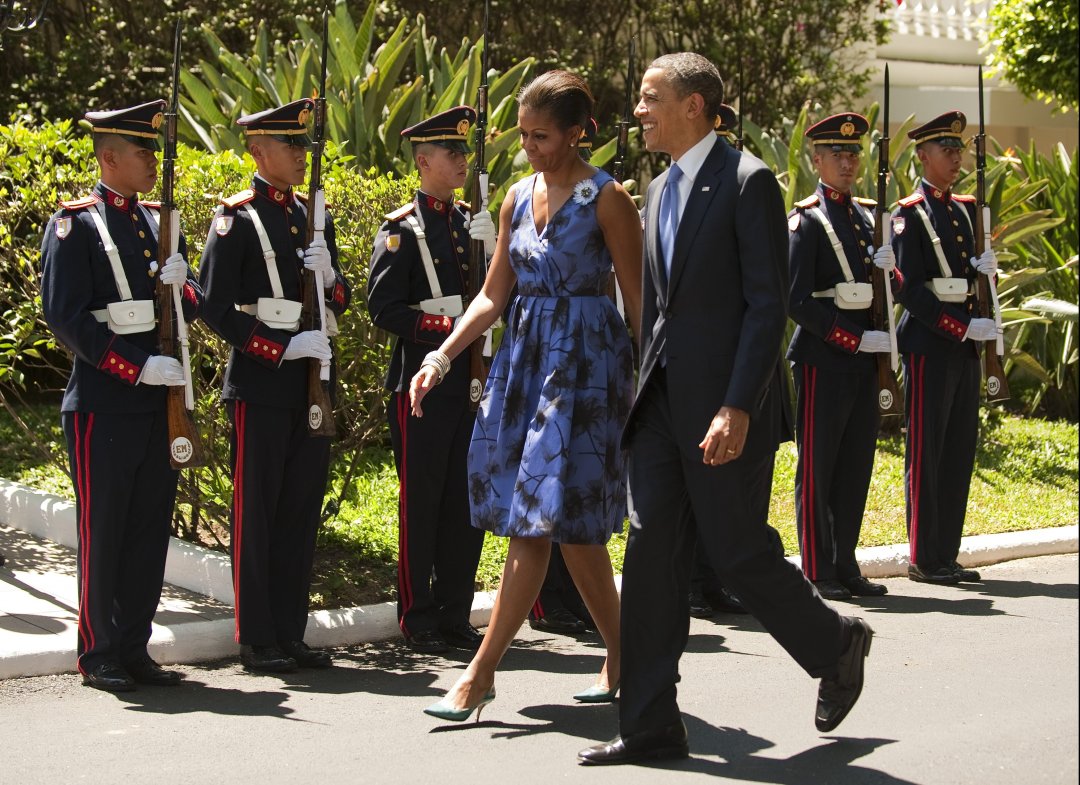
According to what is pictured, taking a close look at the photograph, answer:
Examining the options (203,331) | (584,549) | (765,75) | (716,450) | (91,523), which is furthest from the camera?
(765,75)

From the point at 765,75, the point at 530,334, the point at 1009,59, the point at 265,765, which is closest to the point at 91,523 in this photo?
the point at 265,765

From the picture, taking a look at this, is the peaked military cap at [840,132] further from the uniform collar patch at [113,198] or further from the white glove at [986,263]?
the uniform collar patch at [113,198]

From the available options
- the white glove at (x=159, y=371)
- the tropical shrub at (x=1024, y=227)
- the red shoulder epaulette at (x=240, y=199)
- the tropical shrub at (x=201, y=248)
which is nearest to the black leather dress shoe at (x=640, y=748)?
the white glove at (x=159, y=371)

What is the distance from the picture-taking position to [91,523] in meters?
5.60

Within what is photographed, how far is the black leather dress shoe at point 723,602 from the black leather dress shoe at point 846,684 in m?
2.19

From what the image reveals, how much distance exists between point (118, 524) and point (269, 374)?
0.76m

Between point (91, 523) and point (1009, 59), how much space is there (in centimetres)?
961

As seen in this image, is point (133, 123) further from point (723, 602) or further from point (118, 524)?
point (723, 602)

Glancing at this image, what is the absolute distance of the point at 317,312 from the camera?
19.7 ft

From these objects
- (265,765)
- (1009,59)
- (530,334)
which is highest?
(1009,59)

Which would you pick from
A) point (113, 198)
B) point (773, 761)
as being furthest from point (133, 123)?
point (773, 761)

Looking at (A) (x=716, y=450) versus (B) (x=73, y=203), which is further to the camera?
(B) (x=73, y=203)

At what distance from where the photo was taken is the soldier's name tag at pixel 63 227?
553 centimetres

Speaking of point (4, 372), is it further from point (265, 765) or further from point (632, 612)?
point (632, 612)
